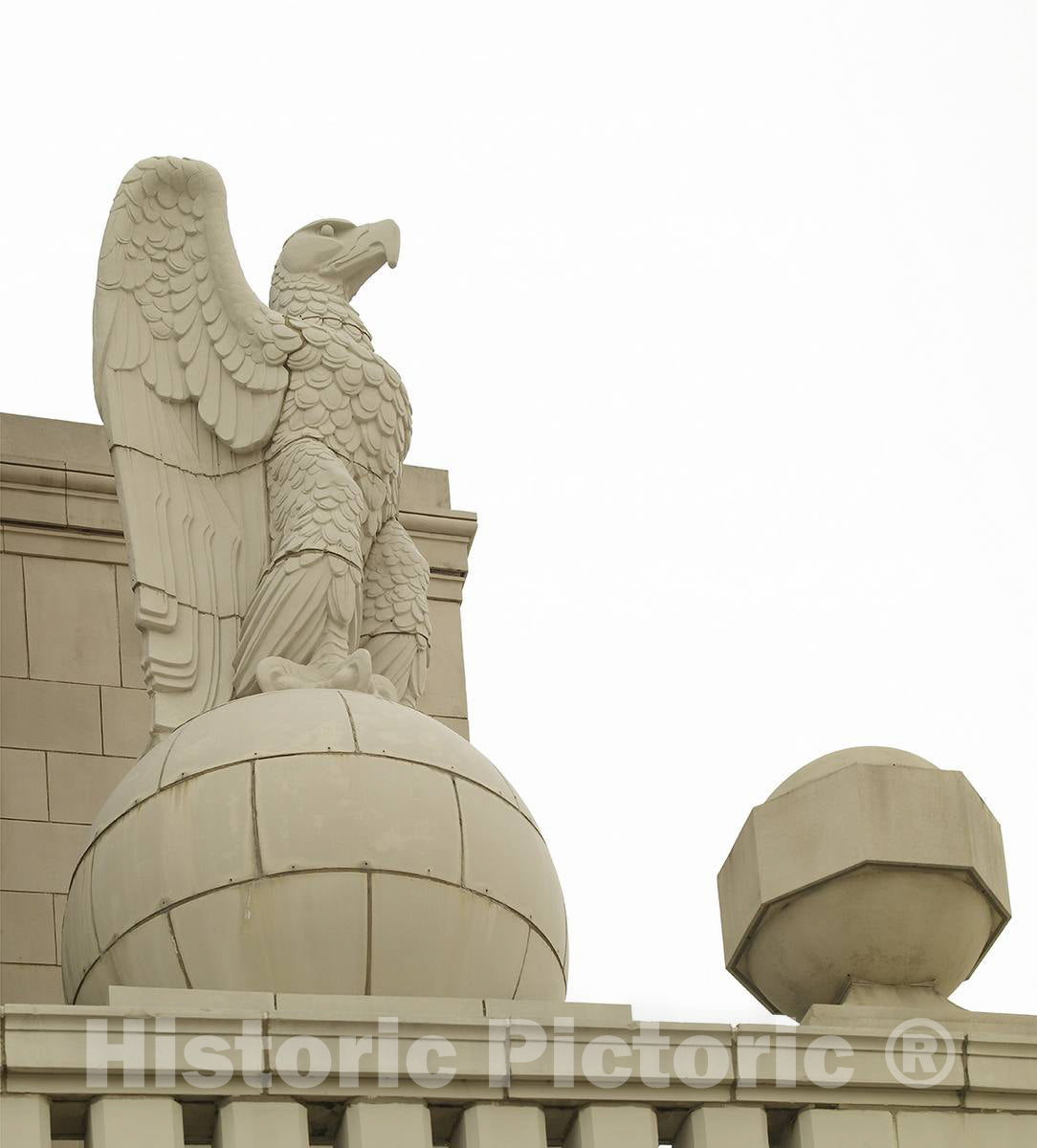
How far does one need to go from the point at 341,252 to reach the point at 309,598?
231cm

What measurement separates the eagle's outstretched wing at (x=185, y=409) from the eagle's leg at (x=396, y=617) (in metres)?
0.63

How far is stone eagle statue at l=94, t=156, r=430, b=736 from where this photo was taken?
43.5 feet

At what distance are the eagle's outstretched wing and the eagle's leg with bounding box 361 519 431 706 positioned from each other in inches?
24.7

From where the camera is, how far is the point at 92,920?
11.7 meters

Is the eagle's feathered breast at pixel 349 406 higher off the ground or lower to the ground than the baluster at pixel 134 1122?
higher

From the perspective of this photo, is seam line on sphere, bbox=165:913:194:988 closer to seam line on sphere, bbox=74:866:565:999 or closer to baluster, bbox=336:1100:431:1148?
seam line on sphere, bbox=74:866:565:999

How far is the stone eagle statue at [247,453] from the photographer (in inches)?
523

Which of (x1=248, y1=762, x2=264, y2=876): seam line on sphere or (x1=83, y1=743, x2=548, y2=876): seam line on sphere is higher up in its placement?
(x1=83, y1=743, x2=548, y2=876): seam line on sphere

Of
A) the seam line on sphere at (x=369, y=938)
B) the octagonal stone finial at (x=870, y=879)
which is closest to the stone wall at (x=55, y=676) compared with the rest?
the seam line on sphere at (x=369, y=938)

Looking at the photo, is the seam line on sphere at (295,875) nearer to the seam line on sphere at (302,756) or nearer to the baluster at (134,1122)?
the seam line on sphere at (302,756)

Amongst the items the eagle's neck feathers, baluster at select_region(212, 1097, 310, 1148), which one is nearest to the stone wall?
the eagle's neck feathers

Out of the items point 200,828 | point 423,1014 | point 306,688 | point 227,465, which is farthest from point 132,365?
point 423,1014

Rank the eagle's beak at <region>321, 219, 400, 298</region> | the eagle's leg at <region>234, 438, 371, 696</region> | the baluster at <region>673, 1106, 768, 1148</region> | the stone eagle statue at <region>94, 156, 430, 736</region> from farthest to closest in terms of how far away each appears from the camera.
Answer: the eagle's beak at <region>321, 219, 400, 298</region> → the stone eagle statue at <region>94, 156, 430, 736</region> → the eagle's leg at <region>234, 438, 371, 696</region> → the baluster at <region>673, 1106, 768, 1148</region>

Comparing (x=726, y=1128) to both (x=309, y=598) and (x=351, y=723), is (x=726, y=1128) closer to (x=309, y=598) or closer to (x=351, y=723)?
(x=351, y=723)
